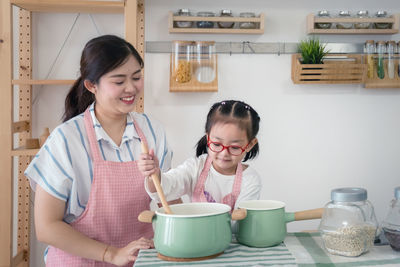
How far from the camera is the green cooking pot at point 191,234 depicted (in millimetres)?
870

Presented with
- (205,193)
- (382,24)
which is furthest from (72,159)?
(382,24)

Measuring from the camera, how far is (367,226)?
96 centimetres

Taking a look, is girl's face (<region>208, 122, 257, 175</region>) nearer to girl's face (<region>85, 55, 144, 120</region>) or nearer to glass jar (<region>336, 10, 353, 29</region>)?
girl's face (<region>85, 55, 144, 120</region>)

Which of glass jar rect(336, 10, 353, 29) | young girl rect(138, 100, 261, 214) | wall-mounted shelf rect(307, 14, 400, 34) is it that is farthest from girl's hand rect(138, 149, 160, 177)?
glass jar rect(336, 10, 353, 29)

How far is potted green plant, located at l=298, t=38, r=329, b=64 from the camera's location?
8.16 ft

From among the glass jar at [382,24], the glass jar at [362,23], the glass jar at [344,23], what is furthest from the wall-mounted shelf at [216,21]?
the glass jar at [382,24]

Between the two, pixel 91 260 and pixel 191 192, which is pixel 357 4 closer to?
pixel 191 192

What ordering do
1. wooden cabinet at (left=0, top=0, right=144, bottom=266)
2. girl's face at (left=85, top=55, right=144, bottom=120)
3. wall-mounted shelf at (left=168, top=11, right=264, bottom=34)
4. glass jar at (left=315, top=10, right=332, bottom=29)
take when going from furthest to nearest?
glass jar at (left=315, top=10, right=332, bottom=29)
wall-mounted shelf at (left=168, top=11, right=264, bottom=34)
wooden cabinet at (left=0, top=0, right=144, bottom=266)
girl's face at (left=85, top=55, right=144, bottom=120)

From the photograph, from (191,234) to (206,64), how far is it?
5.72 ft

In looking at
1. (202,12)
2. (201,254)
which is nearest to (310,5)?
(202,12)

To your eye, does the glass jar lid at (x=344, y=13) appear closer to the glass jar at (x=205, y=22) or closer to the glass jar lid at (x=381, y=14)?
the glass jar lid at (x=381, y=14)

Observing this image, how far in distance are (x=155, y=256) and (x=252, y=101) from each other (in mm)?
1789

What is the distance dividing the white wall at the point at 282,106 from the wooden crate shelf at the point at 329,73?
0.10 m

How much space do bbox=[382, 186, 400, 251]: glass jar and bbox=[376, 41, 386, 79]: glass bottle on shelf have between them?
5.90 feet
